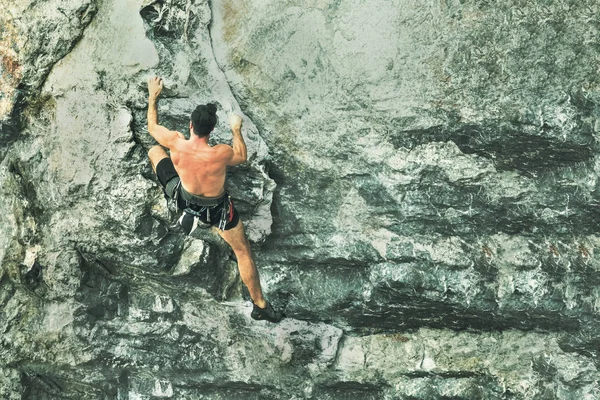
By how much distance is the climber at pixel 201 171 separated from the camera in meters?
5.27

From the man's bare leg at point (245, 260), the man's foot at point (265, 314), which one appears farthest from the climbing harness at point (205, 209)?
the man's foot at point (265, 314)

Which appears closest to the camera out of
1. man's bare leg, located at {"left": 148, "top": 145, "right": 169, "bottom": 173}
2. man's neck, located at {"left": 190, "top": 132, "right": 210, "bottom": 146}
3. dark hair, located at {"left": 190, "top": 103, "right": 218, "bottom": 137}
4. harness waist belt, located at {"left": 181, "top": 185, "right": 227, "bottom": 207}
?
dark hair, located at {"left": 190, "top": 103, "right": 218, "bottom": 137}

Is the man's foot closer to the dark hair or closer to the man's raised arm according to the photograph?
the man's raised arm

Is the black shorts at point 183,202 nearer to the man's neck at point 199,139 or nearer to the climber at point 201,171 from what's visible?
the climber at point 201,171

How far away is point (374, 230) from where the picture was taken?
5.88 m

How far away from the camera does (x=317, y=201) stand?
590cm

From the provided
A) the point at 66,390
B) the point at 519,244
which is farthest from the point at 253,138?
the point at 66,390

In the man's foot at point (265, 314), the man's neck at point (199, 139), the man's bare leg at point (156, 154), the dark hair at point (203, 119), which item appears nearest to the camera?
the dark hair at point (203, 119)

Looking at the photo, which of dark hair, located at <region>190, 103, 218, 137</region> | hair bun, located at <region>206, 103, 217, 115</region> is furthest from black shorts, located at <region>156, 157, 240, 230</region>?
hair bun, located at <region>206, 103, 217, 115</region>

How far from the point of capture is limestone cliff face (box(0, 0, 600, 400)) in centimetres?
532

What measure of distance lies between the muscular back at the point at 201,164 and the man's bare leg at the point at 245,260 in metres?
0.37

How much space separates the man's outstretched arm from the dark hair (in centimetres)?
21

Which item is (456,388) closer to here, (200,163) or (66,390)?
(200,163)

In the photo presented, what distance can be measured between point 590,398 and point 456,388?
906 millimetres
